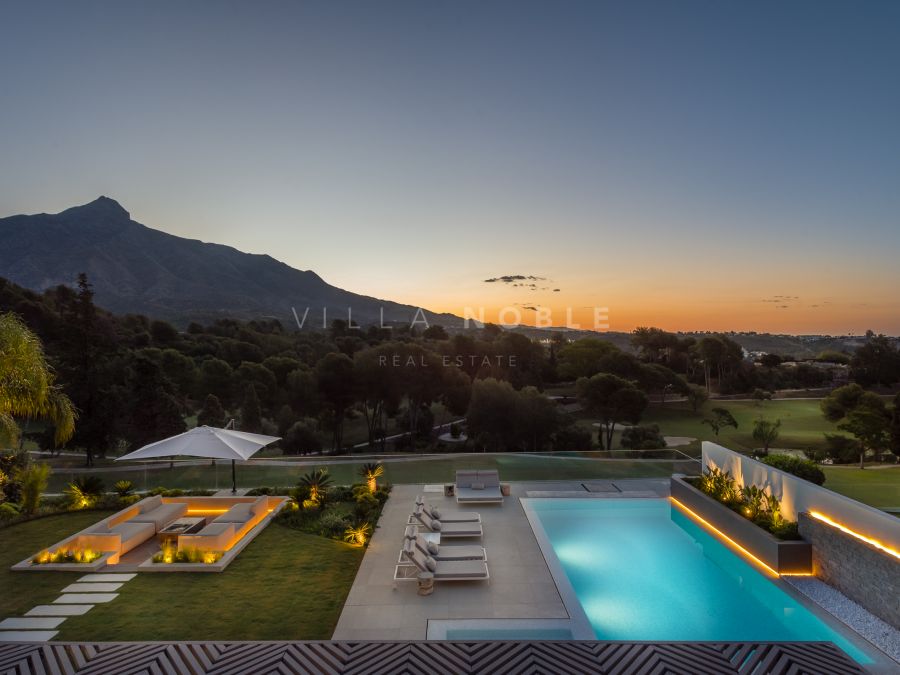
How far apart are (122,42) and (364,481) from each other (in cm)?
1592

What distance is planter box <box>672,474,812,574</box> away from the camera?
8.15 meters

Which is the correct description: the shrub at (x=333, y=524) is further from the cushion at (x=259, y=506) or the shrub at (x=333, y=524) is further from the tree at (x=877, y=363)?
the tree at (x=877, y=363)

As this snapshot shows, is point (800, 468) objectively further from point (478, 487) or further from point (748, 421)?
point (748, 421)

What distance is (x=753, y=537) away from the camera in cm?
891

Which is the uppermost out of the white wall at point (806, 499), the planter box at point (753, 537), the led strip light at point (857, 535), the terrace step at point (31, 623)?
the white wall at point (806, 499)

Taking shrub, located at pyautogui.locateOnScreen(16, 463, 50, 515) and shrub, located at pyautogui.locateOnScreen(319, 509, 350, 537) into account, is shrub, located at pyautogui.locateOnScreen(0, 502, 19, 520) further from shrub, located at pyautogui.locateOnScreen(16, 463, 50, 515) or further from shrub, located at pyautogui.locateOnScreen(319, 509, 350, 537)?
shrub, located at pyautogui.locateOnScreen(319, 509, 350, 537)

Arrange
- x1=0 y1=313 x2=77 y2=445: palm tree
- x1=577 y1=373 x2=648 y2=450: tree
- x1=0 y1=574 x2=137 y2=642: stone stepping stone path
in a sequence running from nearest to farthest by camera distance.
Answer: x1=0 y1=574 x2=137 y2=642: stone stepping stone path
x1=0 y1=313 x2=77 y2=445: palm tree
x1=577 y1=373 x2=648 y2=450: tree

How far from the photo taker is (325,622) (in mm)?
6664

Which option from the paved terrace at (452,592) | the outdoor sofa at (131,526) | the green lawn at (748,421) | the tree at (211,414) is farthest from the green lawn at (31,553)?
the green lawn at (748,421)

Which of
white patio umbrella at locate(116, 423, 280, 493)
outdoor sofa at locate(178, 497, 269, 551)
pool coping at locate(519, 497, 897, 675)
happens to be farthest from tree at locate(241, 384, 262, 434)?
pool coping at locate(519, 497, 897, 675)

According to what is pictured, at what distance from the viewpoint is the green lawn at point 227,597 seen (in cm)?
647

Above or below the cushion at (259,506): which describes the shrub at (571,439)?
below

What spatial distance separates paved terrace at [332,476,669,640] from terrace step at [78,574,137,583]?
3775 millimetres

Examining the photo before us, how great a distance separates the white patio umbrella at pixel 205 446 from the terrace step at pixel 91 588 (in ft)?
9.46
